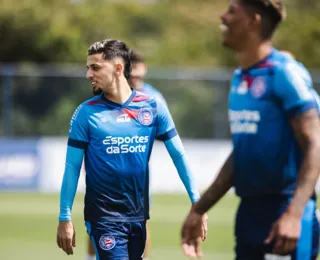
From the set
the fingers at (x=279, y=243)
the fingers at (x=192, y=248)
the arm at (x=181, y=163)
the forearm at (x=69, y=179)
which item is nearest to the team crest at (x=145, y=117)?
the arm at (x=181, y=163)

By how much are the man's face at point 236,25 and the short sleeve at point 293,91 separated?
0.29m

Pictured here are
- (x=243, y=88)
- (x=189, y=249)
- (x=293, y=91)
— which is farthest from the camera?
(x=189, y=249)

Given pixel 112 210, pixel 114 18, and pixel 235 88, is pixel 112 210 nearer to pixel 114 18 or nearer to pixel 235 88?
pixel 235 88

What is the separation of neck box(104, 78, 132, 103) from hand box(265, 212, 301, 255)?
2.41 metres

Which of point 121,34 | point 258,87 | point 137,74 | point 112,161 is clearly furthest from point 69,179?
point 121,34

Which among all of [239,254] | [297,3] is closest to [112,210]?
[239,254]

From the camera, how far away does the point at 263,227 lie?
15.3 ft

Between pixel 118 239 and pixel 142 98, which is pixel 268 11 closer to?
pixel 142 98

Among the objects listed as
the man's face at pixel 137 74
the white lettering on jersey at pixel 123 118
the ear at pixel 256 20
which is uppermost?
the man's face at pixel 137 74

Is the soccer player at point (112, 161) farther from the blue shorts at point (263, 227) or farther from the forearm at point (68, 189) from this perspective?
the blue shorts at point (263, 227)

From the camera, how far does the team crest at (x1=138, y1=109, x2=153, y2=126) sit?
21.1 feet

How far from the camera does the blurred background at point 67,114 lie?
46.6 ft

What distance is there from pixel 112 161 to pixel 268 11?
2.10m

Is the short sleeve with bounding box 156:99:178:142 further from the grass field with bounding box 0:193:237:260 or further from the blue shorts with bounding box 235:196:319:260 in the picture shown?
the grass field with bounding box 0:193:237:260
